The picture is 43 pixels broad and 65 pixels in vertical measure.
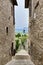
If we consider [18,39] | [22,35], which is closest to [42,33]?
[18,39]

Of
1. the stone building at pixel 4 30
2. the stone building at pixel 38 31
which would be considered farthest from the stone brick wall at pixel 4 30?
the stone building at pixel 38 31

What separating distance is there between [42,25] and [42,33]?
0.28 meters

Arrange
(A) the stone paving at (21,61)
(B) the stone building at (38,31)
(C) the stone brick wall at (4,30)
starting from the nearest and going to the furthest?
1. (A) the stone paving at (21,61)
2. (B) the stone building at (38,31)
3. (C) the stone brick wall at (4,30)

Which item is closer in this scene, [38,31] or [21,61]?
[21,61]

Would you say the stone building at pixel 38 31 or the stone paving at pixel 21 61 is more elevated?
the stone paving at pixel 21 61

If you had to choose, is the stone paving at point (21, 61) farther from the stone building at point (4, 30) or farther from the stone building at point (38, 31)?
the stone building at point (4, 30)

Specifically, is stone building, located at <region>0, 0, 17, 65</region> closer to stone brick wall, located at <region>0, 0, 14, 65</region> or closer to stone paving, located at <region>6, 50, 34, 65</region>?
stone brick wall, located at <region>0, 0, 14, 65</region>

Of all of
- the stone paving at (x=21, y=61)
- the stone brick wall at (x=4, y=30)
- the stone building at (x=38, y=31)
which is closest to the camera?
the stone paving at (x=21, y=61)

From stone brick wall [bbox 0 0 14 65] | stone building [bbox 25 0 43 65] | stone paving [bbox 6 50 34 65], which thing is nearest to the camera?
stone paving [bbox 6 50 34 65]

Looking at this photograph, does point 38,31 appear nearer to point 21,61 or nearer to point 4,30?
point 4,30

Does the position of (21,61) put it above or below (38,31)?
above

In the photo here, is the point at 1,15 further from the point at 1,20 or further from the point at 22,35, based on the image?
the point at 22,35

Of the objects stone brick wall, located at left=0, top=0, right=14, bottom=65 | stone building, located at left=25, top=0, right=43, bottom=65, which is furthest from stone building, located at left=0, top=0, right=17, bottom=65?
stone building, located at left=25, top=0, right=43, bottom=65

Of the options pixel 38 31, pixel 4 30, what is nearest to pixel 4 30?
pixel 4 30
